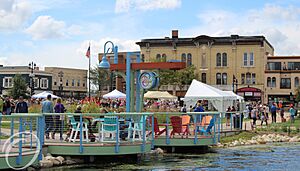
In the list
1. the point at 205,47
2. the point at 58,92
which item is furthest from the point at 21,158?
the point at 58,92

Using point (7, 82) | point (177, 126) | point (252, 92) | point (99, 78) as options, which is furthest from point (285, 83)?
point (177, 126)

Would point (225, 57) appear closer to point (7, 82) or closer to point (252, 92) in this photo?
point (252, 92)

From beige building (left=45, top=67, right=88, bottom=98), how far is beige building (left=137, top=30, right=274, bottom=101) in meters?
31.3

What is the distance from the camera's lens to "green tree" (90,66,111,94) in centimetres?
9712

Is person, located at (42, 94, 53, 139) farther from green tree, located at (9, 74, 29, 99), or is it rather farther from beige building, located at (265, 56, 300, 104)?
beige building, located at (265, 56, 300, 104)

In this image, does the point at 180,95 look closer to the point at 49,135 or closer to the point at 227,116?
the point at 227,116

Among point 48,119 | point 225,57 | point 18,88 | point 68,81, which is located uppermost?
point 225,57

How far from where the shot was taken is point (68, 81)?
110 meters

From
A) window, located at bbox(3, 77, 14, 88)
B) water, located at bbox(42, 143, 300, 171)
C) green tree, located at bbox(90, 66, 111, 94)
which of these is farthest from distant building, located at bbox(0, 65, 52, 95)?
water, located at bbox(42, 143, 300, 171)

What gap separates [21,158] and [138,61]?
1043 centimetres

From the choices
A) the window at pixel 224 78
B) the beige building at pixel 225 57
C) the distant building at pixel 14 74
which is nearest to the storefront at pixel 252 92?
the beige building at pixel 225 57

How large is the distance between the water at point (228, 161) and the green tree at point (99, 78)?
234ft

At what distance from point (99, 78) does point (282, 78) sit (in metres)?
34.8

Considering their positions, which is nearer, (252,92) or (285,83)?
(252,92)
